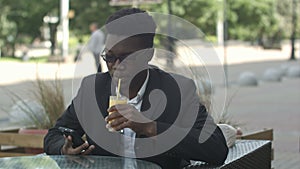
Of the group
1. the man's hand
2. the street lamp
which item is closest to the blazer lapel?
the man's hand

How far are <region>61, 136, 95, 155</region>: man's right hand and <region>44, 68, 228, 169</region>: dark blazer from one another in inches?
4.0

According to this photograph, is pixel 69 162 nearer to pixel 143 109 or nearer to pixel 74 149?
pixel 74 149

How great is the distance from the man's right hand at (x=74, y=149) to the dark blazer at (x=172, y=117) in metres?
0.10

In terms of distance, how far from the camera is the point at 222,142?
3.45 meters

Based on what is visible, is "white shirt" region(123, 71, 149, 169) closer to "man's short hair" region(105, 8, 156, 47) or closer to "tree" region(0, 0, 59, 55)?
"man's short hair" region(105, 8, 156, 47)

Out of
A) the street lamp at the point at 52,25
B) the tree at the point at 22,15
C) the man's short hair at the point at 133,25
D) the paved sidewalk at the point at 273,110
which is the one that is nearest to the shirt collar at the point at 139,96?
the man's short hair at the point at 133,25

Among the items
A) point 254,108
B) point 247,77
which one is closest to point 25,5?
point 247,77

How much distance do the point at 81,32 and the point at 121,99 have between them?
5318 centimetres

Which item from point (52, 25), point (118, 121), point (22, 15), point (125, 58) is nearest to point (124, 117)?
point (118, 121)

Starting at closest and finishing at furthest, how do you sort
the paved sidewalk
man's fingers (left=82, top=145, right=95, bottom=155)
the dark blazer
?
the dark blazer, man's fingers (left=82, top=145, right=95, bottom=155), the paved sidewalk

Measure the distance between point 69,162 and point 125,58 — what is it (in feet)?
1.85

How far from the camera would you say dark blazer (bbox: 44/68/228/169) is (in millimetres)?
3387

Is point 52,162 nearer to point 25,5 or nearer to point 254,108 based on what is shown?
point 254,108

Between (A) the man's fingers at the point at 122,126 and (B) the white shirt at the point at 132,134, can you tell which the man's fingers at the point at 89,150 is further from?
(A) the man's fingers at the point at 122,126
